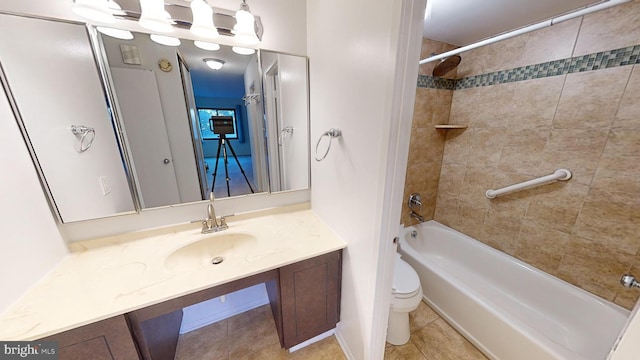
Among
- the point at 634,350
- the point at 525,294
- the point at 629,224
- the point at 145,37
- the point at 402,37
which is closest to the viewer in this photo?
the point at 634,350

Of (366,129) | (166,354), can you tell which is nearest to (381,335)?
(366,129)

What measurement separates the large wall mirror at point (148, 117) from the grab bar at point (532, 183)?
62.3 inches

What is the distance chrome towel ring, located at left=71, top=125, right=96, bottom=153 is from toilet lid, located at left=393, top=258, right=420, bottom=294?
1780 mm

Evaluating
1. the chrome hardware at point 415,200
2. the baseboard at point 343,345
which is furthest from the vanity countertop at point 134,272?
the chrome hardware at point 415,200

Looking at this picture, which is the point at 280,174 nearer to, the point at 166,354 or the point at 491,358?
the point at 166,354

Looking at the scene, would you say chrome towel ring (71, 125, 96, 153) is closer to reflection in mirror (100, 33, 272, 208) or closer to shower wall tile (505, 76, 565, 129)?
reflection in mirror (100, 33, 272, 208)

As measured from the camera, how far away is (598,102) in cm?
120

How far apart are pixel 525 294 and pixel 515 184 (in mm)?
867

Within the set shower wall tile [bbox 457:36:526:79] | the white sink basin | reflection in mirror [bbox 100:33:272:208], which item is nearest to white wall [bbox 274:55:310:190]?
reflection in mirror [bbox 100:33:272:208]

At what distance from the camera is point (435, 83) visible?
1.84 meters

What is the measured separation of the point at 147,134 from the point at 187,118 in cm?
21

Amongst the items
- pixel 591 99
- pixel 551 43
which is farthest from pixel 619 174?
pixel 551 43

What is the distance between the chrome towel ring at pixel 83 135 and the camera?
92 centimetres

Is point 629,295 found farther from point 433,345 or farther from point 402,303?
point 402,303
